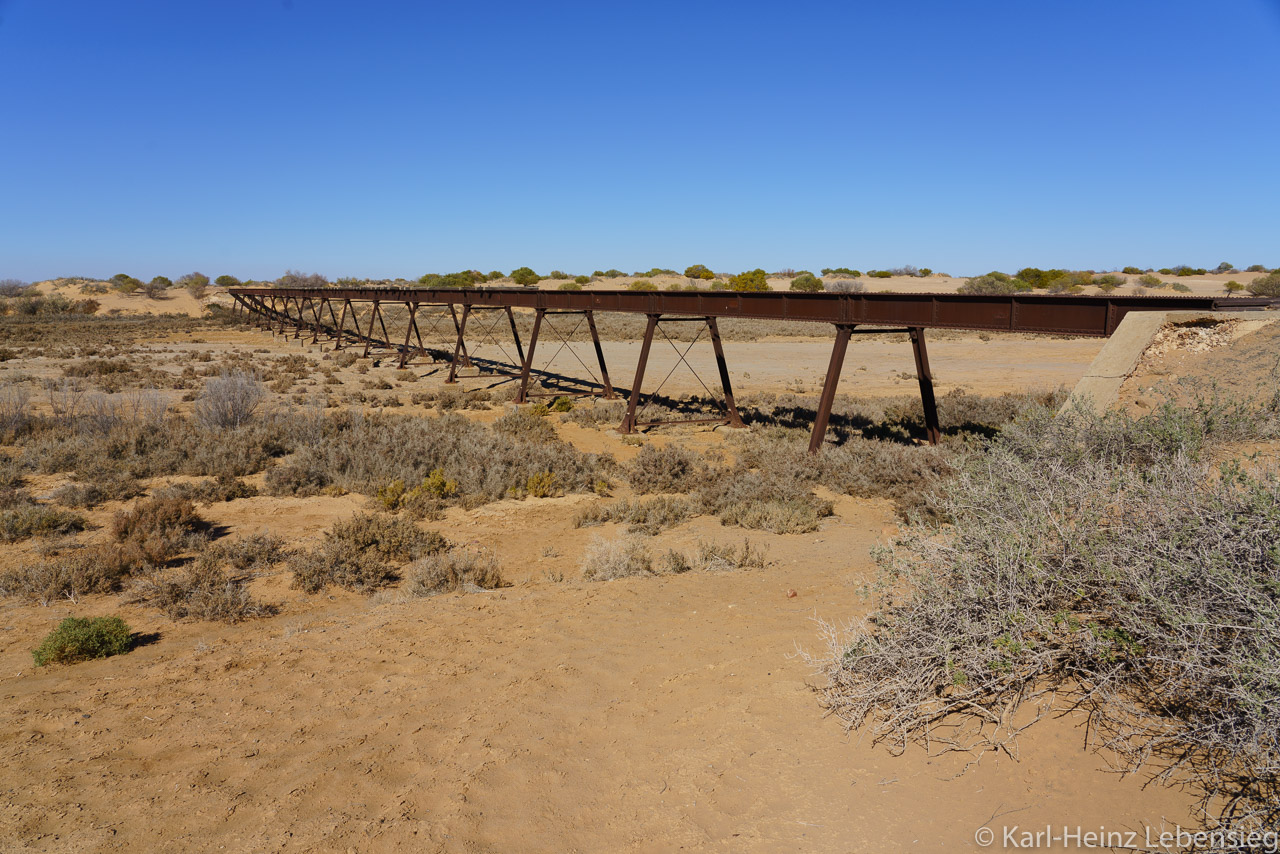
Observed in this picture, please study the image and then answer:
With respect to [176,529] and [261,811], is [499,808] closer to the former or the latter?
[261,811]

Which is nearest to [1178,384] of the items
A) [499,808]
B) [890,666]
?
[890,666]

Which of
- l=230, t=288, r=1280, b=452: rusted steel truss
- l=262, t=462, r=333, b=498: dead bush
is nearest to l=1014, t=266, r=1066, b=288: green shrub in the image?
l=230, t=288, r=1280, b=452: rusted steel truss

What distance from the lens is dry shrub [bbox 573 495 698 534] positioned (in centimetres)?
948

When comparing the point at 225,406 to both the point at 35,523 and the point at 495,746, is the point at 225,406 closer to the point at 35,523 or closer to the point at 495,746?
the point at 35,523

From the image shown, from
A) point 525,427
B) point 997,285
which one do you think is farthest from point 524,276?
point 525,427

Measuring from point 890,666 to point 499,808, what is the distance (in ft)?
8.03

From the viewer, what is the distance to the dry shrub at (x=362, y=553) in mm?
7496

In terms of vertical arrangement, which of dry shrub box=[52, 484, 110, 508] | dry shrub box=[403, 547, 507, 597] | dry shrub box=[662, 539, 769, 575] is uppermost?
dry shrub box=[52, 484, 110, 508]

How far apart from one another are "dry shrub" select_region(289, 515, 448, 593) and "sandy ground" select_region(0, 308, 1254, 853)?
0.30m

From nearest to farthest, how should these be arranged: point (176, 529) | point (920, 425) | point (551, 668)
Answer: point (551, 668)
point (176, 529)
point (920, 425)

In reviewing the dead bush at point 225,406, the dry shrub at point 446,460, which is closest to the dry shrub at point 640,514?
the dry shrub at point 446,460

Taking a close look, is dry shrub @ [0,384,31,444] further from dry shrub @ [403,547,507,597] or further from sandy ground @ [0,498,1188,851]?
dry shrub @ [403,547,507,597]

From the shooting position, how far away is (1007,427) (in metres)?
7.13

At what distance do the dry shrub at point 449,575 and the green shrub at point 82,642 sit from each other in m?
2.50
